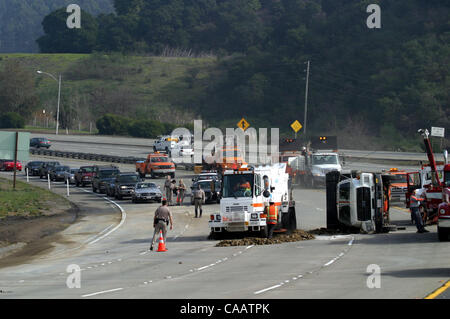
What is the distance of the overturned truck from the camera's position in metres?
28.0

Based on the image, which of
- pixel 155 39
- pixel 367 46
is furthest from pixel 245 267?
pixel 155 39

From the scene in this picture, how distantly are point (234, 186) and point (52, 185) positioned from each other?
33.9 metres

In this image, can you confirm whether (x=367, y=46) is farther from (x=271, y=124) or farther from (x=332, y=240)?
(x=332, y=240)

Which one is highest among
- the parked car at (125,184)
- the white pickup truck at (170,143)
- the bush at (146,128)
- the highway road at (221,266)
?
the bush at (146,128)

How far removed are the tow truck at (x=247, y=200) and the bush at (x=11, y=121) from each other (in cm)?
8237

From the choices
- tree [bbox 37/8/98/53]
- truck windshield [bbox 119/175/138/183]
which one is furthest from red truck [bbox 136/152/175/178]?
tree [bbox 37/8/98/53]

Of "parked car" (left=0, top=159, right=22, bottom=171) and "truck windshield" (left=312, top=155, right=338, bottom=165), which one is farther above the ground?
"parked car" (left=0, top=159, right=22, bottom=171)

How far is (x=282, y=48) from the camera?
111812 mm

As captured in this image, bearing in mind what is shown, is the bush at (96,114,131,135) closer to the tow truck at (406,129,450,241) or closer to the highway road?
the highway road

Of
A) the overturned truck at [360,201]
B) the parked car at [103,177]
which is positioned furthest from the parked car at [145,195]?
the overturned truck at [360,201]

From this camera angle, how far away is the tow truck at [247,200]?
89.2 feet

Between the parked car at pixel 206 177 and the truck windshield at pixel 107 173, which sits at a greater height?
the truck windshield at pixel 107 173

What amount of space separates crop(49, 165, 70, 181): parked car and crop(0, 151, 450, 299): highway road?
27.2m
